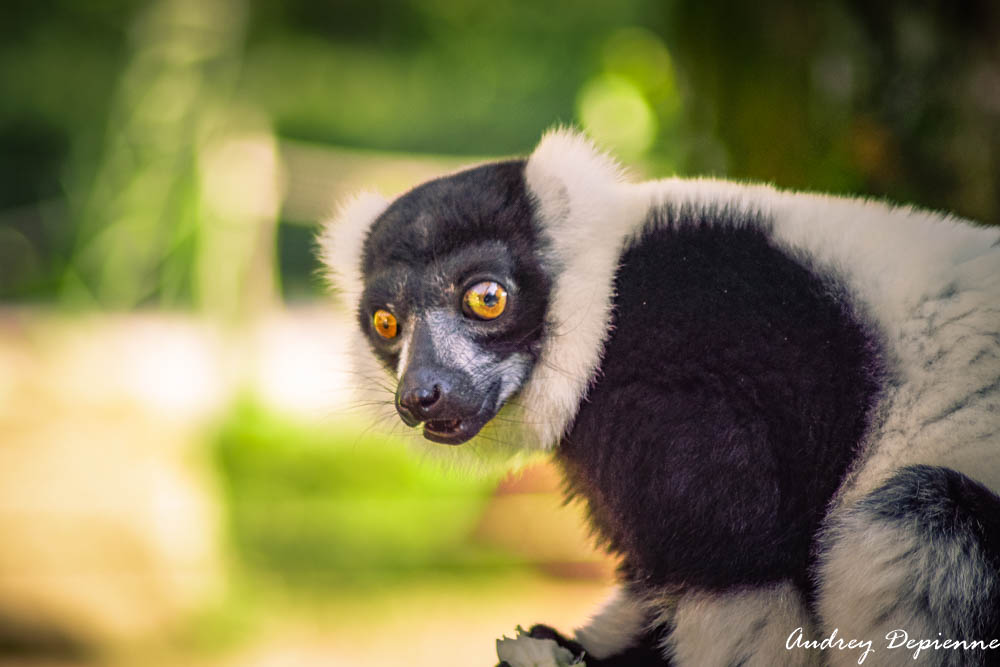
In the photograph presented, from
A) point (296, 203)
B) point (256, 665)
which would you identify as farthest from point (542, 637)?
point (296, 203)

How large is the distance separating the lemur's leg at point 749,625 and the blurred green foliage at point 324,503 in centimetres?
432

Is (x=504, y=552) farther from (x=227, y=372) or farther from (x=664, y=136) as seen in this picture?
(x=664, y=136)

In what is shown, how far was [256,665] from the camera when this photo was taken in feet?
19.2

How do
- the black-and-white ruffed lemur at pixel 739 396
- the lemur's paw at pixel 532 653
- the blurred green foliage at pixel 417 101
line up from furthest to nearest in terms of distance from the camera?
1. the blurred green foliage at pixel 417 101
2. the lemur's paw at pixel 532 653
3. the black-and-white ruffed lemur at pixel 739 396

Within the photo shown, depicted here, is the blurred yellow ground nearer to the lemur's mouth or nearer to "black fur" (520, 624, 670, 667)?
"black fur" (520, 624, 670, 667)

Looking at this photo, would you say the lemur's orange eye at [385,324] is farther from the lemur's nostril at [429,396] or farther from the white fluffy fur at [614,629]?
the white fluffy fur at [614,629]

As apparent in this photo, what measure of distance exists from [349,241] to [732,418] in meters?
1.47

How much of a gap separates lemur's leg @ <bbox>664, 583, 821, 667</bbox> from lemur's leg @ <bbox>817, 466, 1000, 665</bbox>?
5.5 inches

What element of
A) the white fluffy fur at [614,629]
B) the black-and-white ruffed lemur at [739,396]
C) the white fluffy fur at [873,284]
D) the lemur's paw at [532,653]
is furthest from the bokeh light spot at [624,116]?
the lemur's paw at [532,653]

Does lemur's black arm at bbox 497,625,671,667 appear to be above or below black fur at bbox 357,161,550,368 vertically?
below

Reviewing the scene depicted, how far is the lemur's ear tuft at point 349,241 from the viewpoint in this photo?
2914 mm

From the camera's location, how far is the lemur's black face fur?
2.39 m

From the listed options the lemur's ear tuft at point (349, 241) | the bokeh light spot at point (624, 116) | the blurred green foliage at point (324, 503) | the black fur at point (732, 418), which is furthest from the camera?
the blurred green foliage at point (324, 503)

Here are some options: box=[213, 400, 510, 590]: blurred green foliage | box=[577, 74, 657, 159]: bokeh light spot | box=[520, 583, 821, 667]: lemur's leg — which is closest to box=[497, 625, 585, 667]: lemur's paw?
box=[520, 583, 821, 667]: lemur's leg
